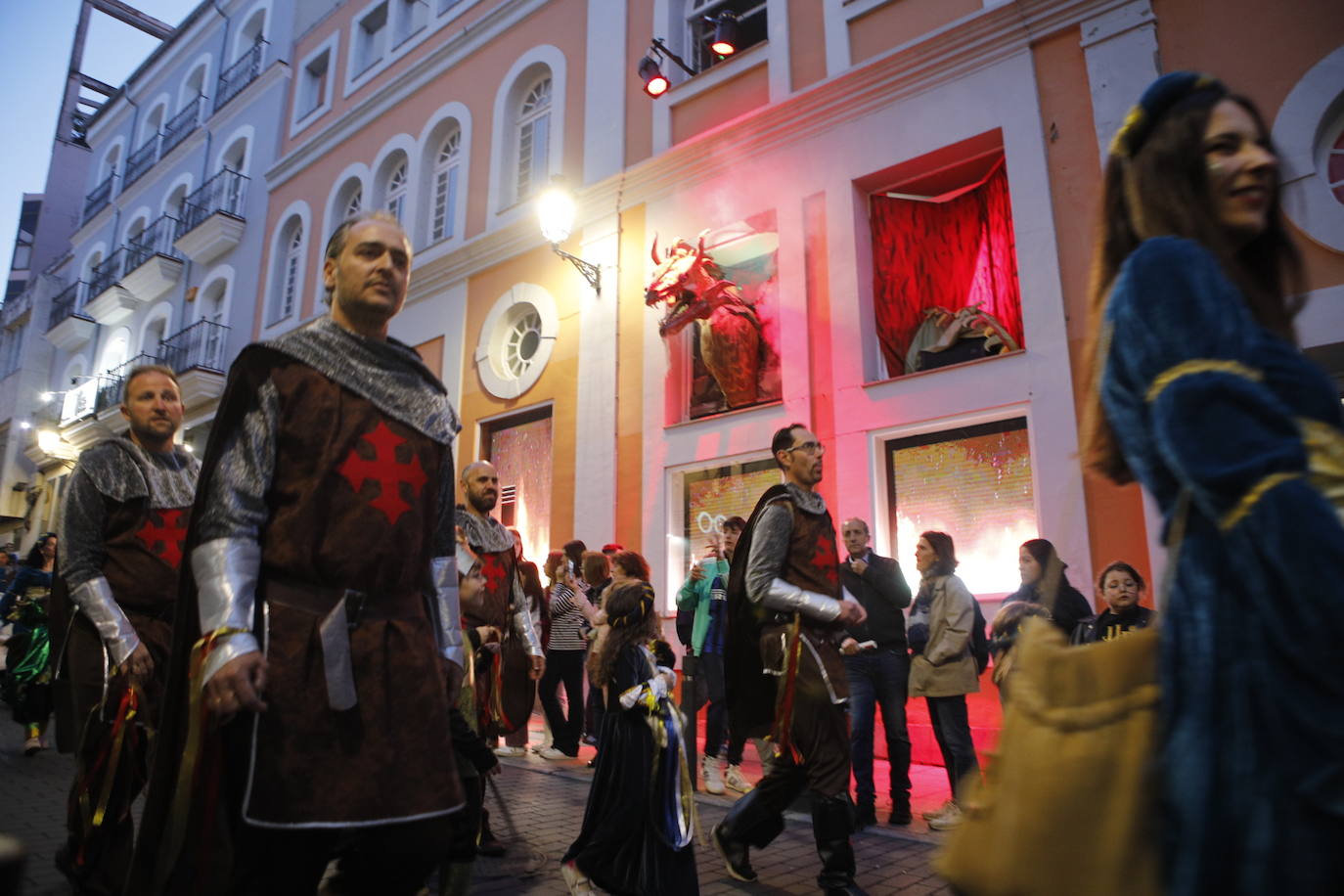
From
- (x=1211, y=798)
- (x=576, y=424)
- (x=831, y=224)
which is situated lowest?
(x=1211, y=798)

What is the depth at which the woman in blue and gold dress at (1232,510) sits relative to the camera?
1072 millimetres

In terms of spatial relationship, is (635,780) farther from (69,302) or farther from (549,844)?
(69,302)

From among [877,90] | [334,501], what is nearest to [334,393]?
[334,501]

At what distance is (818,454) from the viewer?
15.3ft

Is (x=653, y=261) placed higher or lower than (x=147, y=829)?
higher

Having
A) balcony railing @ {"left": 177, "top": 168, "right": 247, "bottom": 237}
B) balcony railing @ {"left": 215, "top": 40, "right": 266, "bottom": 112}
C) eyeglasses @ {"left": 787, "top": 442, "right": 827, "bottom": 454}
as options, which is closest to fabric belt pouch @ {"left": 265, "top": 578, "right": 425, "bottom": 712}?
eyeglasses @ {"left": 787, "top": 442, "right": 827, "bottom": 454}

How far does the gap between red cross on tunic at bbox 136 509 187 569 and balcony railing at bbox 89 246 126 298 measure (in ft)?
80.1

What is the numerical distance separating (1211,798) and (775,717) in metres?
3.16

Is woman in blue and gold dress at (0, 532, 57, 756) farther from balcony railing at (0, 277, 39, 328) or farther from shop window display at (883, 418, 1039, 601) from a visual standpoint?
balcony railing at (0, 277, 39, 328)

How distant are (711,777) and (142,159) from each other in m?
26.3

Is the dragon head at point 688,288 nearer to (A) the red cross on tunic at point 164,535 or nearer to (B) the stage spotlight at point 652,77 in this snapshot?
(B) the stage spotlight at point 652,77

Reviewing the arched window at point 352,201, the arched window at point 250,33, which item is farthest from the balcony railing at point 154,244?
the arched window at point 352,201

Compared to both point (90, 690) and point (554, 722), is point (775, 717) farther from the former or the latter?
point (554, 722)

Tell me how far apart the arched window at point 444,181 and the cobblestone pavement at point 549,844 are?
34.0 feet
